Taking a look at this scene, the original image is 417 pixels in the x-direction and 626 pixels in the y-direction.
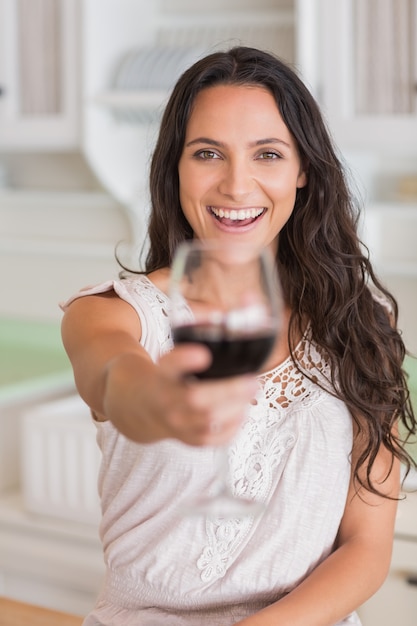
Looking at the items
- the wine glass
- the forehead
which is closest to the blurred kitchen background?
the forehead

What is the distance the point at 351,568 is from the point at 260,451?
0.19 m

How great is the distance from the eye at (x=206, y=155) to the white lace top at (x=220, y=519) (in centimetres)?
17

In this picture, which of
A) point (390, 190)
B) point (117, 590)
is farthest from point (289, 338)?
point (390, 190)

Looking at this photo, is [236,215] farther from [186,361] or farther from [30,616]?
[30,616]

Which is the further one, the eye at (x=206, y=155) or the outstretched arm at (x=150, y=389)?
the eye at (x=206, y=155)

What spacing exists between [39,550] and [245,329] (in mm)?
1249

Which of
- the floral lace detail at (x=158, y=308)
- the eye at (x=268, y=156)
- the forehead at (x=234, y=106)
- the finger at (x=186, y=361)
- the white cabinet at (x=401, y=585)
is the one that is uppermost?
the forehead at (x=234, y=106)

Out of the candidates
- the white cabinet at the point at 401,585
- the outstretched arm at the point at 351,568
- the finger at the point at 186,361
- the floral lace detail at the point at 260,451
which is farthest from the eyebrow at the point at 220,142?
the white cabinet at the point at 401,585

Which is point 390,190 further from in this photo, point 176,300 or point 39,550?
point 176,300

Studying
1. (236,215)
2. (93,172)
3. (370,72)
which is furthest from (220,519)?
(93,172)

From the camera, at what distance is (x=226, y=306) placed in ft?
2.47

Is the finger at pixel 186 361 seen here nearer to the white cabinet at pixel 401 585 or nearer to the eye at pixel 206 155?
the eye at pixel 206 155

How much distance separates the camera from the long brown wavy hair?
1.29 meters

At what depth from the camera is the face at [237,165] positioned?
4.05 feet
